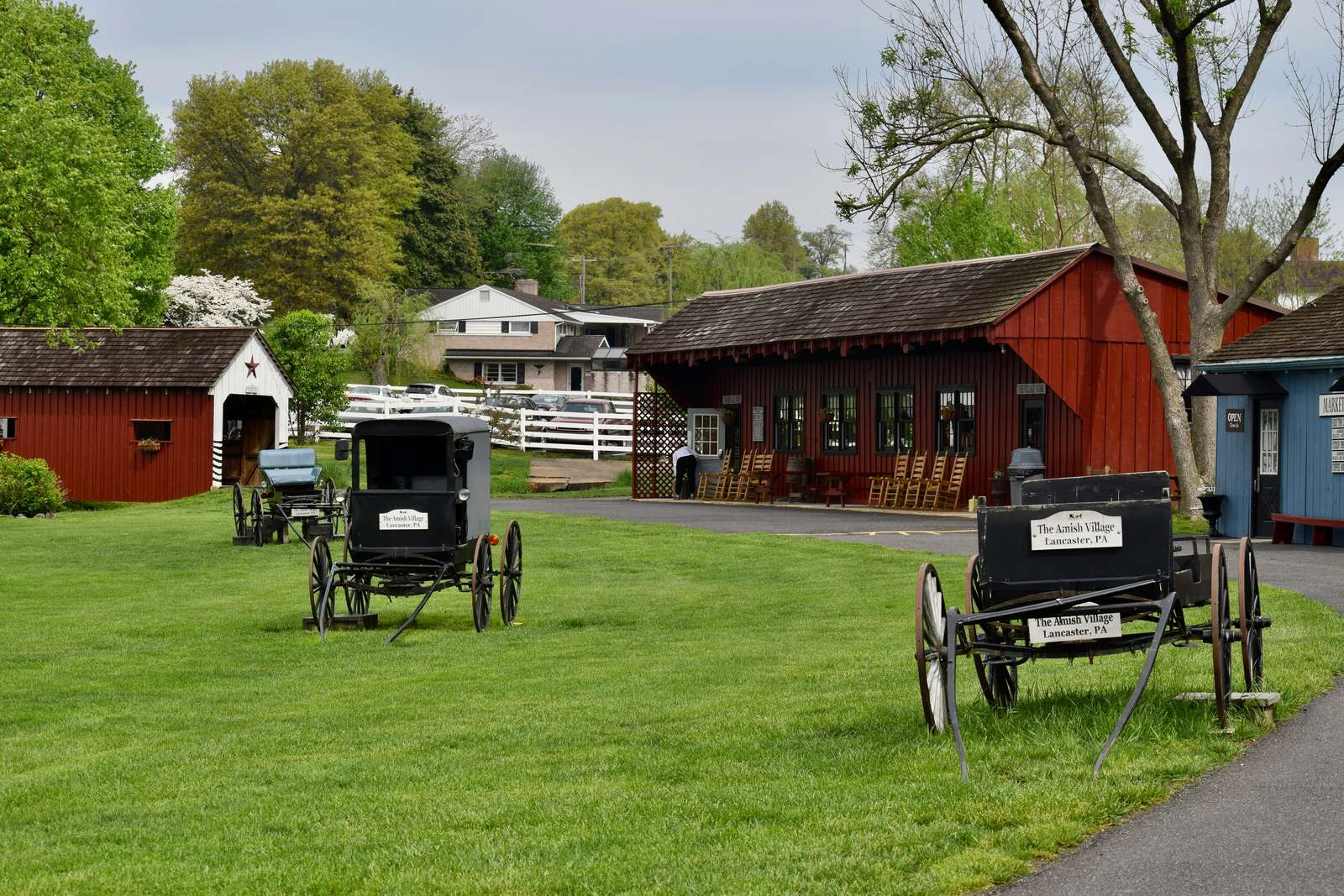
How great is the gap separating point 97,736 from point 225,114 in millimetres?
77400

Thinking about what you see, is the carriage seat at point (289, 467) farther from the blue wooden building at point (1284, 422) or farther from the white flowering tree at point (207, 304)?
the white flowering tree at point (207, 304)

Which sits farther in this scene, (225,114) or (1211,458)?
(225,114)

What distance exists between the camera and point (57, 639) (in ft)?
48.7

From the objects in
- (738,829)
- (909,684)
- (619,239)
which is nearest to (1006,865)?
(738,829)

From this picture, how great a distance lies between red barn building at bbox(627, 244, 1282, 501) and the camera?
32.5 m

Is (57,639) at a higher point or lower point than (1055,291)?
lower

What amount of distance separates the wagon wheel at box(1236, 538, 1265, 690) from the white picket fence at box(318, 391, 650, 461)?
4329 cm

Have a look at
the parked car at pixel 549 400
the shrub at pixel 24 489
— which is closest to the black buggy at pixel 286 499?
the shrub at pixel 24 489

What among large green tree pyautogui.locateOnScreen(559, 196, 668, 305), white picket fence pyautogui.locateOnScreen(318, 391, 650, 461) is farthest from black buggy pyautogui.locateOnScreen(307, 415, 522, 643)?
large green tree pyautogui.locateOnScreen(559, 196, 668, 305)

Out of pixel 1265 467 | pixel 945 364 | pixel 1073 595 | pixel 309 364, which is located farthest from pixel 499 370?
pixel 1073 595

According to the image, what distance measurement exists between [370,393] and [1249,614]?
56.4 meters

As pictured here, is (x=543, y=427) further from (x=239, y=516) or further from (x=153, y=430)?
(x=239, y=516)

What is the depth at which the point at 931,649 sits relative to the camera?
8594mm

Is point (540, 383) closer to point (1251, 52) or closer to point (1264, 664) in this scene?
point (1251, 52)
